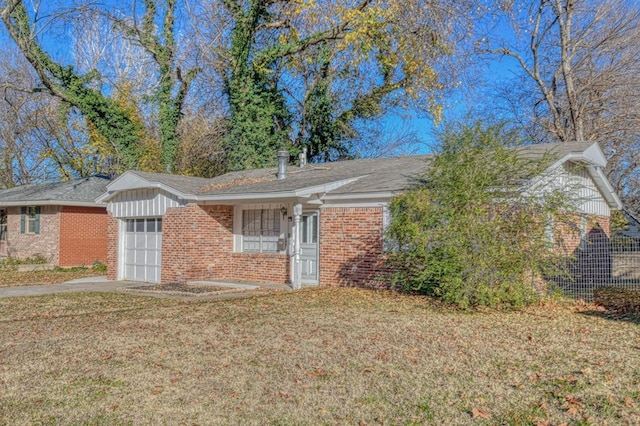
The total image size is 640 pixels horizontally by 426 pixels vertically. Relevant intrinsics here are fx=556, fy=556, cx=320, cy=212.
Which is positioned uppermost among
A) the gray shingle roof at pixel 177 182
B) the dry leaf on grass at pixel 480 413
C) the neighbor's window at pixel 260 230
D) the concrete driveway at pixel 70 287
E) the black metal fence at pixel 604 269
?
the gray shingle roof at pixel 177 182

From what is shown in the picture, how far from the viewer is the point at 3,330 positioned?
8.62 metres

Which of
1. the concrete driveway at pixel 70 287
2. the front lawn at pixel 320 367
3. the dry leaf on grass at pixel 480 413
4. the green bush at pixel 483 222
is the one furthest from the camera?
the concrete driveway at pixel 70 287

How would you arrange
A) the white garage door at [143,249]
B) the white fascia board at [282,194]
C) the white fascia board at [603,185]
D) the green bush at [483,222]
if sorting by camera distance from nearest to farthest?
1. the green bush at [483,222]
2. the white fascia board at [282,194]
3. the white fascia board at [603,185]
4. the white garage door at [143,249]

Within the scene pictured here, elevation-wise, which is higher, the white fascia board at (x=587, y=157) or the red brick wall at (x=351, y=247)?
the white fascia board at (x=587, y=157)

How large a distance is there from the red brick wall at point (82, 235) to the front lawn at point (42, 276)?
1.19 metres

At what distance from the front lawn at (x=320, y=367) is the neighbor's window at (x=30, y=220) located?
15.0 m

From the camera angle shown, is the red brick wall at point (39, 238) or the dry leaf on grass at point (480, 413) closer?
the dry leaf on grass at point (480, 413)

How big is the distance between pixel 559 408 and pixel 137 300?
9634mm

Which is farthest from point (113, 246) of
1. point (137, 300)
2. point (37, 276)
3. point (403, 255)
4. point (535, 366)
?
point (535, 366)

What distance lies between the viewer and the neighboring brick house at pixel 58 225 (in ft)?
74.1

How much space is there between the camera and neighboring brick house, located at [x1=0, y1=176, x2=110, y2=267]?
22594 millimetres

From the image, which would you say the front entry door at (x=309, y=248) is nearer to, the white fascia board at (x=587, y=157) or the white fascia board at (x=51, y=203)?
the white fascia board at (x=587, y=157)

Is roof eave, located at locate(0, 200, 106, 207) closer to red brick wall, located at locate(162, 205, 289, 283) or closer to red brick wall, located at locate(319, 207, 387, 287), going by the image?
red brick wall, located at locate(162, 205, 289, 283)

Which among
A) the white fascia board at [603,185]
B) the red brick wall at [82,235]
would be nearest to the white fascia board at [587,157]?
the white fascia board at [603,185]
